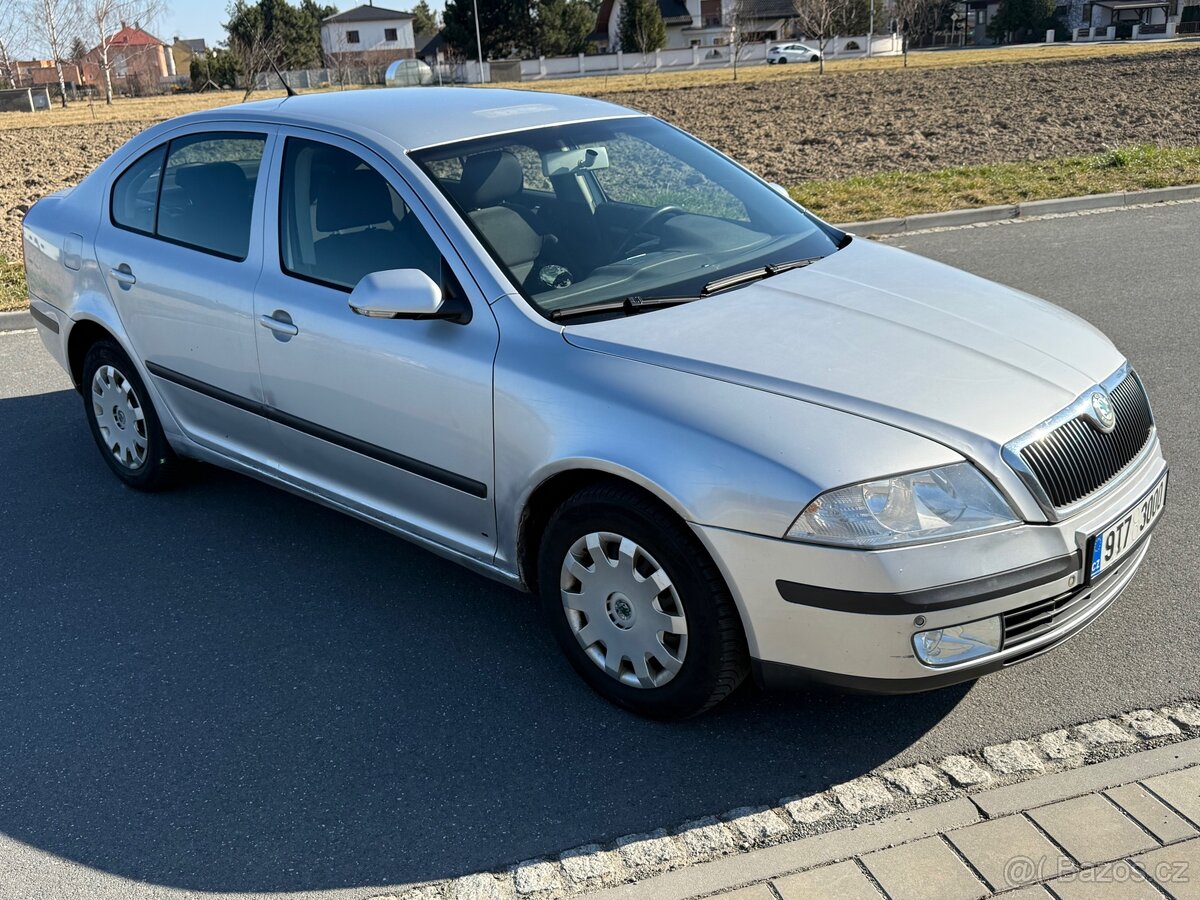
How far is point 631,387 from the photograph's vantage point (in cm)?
323

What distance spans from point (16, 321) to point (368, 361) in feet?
18.8

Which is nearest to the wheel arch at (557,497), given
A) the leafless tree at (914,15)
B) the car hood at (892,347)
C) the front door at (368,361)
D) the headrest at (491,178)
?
the front door at (368,361)

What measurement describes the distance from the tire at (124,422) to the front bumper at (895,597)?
3.13 metres

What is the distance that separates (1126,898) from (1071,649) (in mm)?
1226

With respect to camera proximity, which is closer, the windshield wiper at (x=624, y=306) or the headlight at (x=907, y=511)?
the headlight at (x=907, y=511)

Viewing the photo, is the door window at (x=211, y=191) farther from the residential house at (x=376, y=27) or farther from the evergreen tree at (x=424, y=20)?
the evergreen tree at (x=424, y=20)

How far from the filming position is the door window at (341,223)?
385cm

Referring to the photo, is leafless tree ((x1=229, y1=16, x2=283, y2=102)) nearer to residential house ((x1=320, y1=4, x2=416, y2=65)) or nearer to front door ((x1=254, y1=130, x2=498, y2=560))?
residential house ((x1=320, y1=4, x2=416, y2=65))

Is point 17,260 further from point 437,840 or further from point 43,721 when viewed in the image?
point 437,840

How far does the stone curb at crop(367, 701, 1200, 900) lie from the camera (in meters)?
2.79

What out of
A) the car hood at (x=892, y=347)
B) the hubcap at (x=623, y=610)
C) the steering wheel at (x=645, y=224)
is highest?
the steering wheel at (x=645, y=224)

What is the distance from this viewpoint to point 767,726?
3395 mm

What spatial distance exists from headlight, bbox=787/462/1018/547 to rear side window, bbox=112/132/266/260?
2600mm

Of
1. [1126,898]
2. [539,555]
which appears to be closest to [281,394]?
[539,555]
